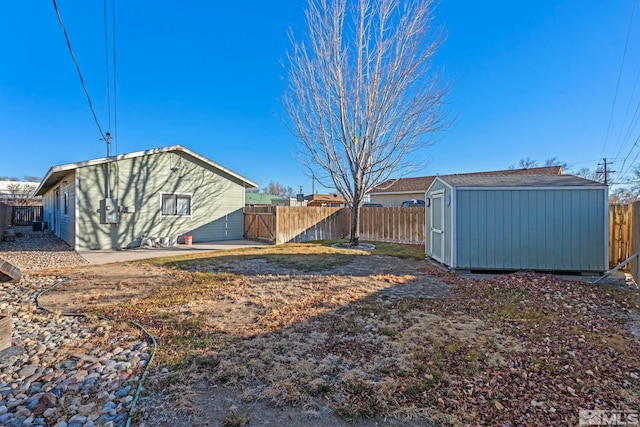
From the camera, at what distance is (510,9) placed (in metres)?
8.59

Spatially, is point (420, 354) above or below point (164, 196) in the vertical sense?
below

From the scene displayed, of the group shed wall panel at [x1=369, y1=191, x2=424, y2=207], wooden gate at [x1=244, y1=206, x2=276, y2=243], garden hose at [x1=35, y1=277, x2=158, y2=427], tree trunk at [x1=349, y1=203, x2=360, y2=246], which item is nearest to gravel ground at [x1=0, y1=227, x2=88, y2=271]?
garden hose at [x1=35, y1=277, x2=158, y2=427]

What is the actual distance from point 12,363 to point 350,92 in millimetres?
11277

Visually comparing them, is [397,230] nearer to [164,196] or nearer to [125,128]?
[164,196]

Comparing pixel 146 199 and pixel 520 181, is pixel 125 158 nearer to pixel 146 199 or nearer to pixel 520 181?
pixel 146 199

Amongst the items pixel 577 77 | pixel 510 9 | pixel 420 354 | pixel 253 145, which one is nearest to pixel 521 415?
pixel 420 354

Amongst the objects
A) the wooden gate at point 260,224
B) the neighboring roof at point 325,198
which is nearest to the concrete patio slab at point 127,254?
the wooden gate at point 260,224

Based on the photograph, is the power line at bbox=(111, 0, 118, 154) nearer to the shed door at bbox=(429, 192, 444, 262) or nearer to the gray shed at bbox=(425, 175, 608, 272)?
the gray shed at bbox=(425, 175, 608, 272)

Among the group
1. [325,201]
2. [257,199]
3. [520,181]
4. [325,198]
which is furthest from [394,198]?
[520,181]

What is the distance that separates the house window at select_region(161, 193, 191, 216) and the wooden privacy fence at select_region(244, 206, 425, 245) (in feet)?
9.09

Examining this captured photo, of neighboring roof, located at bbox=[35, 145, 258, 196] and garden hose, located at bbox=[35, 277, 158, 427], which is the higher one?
neighboring roof, located at bbox=[35, 145, 258, 196]

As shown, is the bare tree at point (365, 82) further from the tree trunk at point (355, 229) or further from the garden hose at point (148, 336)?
the garden hose at point (148, 336)

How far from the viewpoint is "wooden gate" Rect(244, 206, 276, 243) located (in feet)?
41.8

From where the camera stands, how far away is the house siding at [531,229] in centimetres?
617
